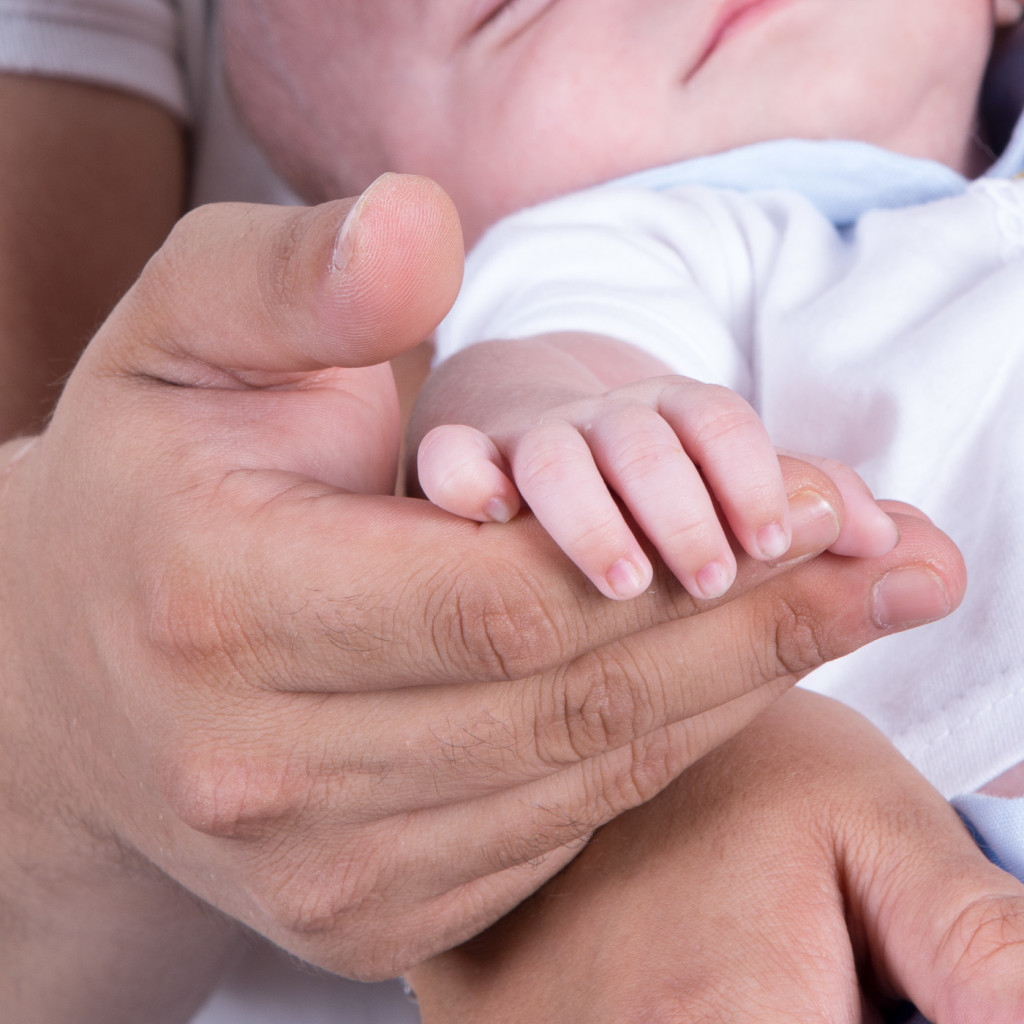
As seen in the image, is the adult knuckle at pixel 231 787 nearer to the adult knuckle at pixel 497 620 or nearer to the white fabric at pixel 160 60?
the adult knuckle at pixel 497 620

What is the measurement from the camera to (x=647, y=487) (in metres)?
0.39

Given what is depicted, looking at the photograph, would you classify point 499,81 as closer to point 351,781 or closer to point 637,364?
point 637,364

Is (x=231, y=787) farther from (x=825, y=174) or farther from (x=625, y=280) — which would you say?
(x=825, y=174)

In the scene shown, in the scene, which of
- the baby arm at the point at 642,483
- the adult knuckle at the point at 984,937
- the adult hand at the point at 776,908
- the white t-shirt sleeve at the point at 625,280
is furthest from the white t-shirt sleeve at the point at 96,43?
the adult knuckle at the point at 984,937

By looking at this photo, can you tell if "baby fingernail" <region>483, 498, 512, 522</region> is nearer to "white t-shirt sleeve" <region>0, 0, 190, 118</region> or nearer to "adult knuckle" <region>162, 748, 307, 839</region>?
"adult knuckle" <region>162, 748, 307, 839</region>

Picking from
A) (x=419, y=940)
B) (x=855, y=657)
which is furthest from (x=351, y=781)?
(x=855, y=657)

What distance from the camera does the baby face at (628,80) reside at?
921 millimetres

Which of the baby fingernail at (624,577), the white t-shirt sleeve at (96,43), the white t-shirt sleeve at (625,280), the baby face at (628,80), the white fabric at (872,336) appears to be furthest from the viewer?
the white t-shirt sleeve at (96,43)

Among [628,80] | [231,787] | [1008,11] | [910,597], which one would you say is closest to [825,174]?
[628,80]

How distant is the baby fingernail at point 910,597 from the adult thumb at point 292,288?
0.72 feet

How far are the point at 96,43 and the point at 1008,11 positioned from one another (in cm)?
108

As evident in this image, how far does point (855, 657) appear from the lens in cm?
67

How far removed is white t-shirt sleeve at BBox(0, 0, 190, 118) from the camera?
1100 millimetres

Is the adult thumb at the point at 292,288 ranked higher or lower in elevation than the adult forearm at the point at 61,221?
higher
